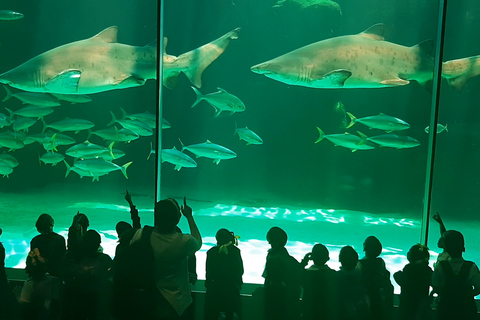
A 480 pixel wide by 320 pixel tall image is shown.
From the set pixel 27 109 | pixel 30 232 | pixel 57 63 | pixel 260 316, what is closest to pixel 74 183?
pixel 30 232

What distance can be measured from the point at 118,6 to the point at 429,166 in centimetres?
1225

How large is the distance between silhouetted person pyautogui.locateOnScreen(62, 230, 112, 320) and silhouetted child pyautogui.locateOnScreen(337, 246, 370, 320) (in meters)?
1.27

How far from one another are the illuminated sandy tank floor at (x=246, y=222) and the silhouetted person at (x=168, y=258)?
275 cm

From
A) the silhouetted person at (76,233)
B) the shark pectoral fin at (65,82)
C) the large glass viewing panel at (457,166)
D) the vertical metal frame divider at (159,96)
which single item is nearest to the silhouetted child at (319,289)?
the vertical metal frame divider at (159,96)

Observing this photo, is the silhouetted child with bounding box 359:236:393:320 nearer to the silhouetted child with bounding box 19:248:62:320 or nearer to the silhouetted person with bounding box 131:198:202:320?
the silhouetted person with bounding box 131:198:202:320

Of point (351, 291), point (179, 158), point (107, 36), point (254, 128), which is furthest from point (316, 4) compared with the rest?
point (351, 291)

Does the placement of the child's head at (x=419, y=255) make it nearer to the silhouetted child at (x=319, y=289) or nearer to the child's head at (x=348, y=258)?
the child's head at (x=348, y=258)

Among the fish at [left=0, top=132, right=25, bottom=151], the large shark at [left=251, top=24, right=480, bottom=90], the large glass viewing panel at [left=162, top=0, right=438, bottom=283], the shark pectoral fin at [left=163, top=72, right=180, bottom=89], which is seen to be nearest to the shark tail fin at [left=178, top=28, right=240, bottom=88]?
the shark pectoral fin at [left=163, top=72, right=180, bottom=89]

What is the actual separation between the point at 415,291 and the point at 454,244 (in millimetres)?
325

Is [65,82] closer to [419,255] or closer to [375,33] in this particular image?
[375,33]

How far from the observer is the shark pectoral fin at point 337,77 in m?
2.50

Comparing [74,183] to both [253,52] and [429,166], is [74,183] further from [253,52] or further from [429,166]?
[429,166]

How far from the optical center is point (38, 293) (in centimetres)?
183

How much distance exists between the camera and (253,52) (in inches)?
548
